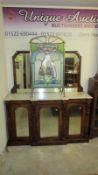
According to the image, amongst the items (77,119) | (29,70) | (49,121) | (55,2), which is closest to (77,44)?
(55,2)

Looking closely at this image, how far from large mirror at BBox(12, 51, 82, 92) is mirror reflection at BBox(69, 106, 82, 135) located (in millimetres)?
478

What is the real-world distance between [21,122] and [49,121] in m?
0.44

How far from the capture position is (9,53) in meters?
2.94

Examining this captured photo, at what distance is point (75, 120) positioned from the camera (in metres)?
2.80

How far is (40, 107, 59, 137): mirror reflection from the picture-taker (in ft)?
8.90

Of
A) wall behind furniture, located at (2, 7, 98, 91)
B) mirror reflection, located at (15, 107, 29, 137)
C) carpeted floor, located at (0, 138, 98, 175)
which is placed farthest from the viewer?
wall behind furniture, located at (2, 7, 98, 91)

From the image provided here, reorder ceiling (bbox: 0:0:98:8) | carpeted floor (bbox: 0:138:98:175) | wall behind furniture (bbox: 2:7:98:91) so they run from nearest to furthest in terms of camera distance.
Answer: carpeted floor (bbox: 0:138:98:175), ceiling (bbox: 0:0:98:8), wall behind furniture (bbox: 2:7:98:91)

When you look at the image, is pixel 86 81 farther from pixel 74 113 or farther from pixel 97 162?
pixel 97 162

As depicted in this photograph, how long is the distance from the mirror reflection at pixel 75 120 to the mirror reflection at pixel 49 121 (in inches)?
9.0

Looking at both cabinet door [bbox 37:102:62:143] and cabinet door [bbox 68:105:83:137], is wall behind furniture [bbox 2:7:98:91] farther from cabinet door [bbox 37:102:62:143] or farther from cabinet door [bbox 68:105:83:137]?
cabinet door [bbox 37:102:62:143]

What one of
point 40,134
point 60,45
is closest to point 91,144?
point 40,134

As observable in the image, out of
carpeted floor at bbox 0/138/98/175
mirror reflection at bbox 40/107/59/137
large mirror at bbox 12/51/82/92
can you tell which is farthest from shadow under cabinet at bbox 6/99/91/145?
large mirror at bbox 12/51/82/92

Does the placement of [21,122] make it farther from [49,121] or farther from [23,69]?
[23,69]

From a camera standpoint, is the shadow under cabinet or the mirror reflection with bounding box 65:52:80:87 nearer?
the shadow under cabinet
